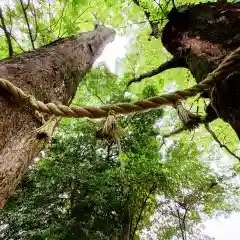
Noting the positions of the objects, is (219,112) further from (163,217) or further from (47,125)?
(163,217)

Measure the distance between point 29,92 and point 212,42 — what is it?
1.31m

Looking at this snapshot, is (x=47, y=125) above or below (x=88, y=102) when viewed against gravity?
below

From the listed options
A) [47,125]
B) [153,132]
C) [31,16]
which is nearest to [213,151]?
[153,132]

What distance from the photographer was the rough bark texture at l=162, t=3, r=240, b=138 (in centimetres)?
134

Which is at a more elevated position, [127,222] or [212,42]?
[127,222]

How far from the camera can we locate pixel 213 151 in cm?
980

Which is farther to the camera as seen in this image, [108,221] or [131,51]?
[108,221]

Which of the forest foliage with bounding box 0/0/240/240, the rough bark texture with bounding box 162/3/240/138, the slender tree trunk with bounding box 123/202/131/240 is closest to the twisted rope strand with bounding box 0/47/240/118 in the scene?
the rough bark texture with bounding box 162/3/240/138

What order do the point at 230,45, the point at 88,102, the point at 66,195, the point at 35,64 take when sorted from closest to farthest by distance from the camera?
the point at 230,45 → the point at 35,64 → the point at 88,102 → the point at 66,195

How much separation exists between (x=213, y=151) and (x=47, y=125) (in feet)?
30.7

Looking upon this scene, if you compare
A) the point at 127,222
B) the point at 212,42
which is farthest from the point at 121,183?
the point at 212,42

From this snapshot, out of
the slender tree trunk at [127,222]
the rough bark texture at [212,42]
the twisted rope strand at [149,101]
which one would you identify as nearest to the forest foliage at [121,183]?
the slender tree trunk at [127,222]

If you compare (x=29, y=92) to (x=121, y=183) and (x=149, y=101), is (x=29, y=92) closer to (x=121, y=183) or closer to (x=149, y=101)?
(x=149, y=101)

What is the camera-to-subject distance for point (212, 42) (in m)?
1.87
